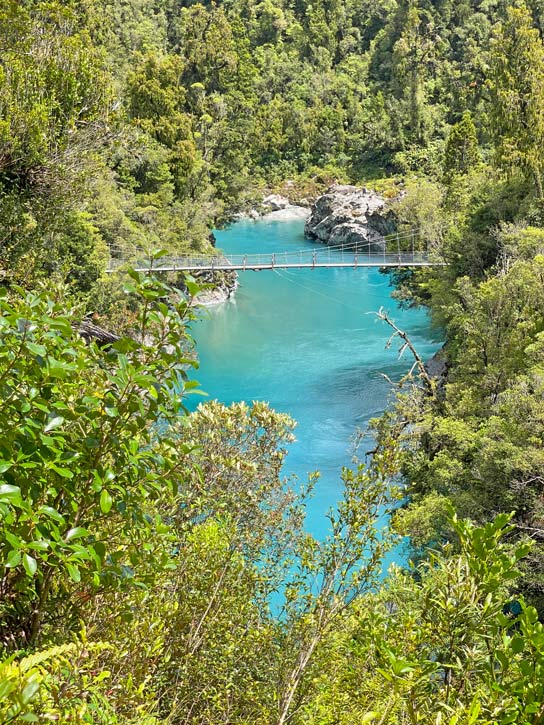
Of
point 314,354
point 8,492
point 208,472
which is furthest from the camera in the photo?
point 314,354

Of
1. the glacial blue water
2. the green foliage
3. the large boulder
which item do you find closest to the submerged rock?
the glacial blue water

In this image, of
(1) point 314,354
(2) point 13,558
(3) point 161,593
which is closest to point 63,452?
(2) point 13,558

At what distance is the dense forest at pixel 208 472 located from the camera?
4.58 feet

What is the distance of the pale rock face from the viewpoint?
35.0 metres

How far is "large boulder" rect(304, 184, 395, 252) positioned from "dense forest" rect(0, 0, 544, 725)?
638cm

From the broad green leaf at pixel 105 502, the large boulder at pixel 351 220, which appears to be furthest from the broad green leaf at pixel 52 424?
the large boulder at pixel 351 220

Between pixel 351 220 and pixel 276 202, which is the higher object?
pixel 276 202

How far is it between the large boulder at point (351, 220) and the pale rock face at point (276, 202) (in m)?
5.00

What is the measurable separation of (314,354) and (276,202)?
67.4 ft

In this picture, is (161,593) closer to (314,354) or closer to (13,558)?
(13,558)

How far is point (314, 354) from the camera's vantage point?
53.5ft

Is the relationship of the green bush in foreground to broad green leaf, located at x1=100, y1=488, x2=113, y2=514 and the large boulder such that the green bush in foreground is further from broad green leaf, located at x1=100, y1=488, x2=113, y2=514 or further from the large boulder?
the large boulder

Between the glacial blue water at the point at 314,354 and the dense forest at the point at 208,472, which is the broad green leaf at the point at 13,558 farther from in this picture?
the glacial blue water at the point at 314,354

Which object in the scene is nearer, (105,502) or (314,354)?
(105,502)
